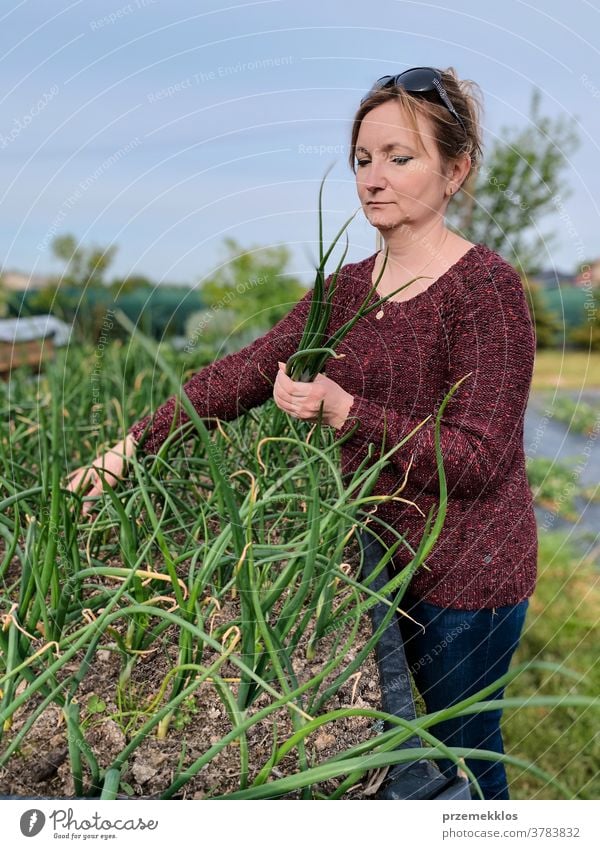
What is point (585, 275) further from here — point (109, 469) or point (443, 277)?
point (109, 469)

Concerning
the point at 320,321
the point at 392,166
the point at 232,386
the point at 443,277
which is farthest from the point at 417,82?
the point at 232,386

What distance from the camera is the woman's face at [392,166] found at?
92 centimetres

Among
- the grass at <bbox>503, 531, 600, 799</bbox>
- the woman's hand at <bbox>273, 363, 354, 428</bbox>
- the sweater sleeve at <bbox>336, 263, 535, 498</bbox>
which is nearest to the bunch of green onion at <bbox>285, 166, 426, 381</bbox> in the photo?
the woman's hand at <bbox>273, 363, 354, 428</bbox>

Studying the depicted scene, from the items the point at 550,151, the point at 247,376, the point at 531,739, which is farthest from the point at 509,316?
the point at 531,739

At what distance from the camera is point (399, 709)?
757 millimetres

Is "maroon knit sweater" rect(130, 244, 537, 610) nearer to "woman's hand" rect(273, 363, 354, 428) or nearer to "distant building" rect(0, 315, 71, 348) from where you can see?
"woman's hand" rect(273, 363, 354, 428)

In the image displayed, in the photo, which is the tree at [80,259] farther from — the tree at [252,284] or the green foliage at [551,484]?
the green foliage at [551,484]

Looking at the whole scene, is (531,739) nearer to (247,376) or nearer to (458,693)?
(458,693)

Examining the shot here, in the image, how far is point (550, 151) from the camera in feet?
5.26

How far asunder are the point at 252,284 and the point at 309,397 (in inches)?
16.9

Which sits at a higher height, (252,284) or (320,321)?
(252,284)

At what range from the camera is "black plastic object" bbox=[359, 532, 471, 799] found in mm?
627

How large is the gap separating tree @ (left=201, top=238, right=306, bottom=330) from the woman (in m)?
0.12
